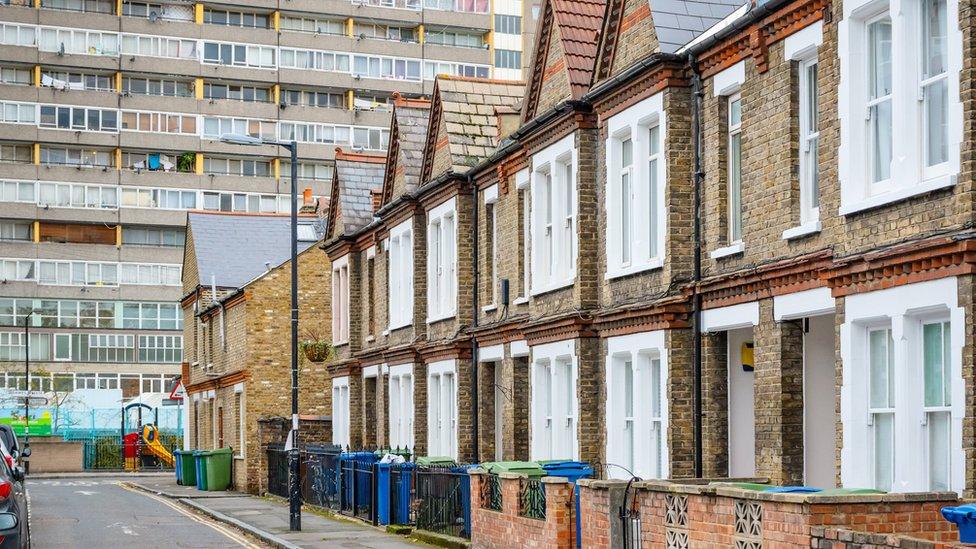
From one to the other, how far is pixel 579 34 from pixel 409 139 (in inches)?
426

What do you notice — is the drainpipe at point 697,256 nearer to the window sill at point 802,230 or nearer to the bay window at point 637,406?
the bay window at point 637,406

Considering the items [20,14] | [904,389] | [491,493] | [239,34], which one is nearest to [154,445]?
[239,34]

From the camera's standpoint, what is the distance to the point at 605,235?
70.9 feet

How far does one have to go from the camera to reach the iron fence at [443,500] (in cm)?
2298

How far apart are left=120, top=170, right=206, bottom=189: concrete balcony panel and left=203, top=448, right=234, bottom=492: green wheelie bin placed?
54.0 m

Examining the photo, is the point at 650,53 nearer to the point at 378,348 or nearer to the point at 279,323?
the point at 378,348

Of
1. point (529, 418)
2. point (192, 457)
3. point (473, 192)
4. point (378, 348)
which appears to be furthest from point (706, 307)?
point (192, 457)

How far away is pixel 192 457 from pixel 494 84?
897 inches

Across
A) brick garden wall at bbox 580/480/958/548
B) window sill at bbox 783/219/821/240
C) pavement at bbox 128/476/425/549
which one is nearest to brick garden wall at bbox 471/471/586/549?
brick garden wall at bbox 580/480/958/548

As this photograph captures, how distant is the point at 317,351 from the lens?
4022 centimetres

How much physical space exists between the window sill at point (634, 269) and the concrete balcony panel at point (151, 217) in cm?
7840

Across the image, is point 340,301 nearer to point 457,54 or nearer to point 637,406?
point 637,406

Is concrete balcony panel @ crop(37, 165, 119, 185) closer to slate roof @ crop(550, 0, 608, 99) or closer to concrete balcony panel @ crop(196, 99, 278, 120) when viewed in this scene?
concrete balcony panel @ crop(196, 99, 278, 120)

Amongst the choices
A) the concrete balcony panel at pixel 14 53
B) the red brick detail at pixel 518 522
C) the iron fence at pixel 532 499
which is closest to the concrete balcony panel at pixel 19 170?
the concrete balcony panel at pixel 14 53
